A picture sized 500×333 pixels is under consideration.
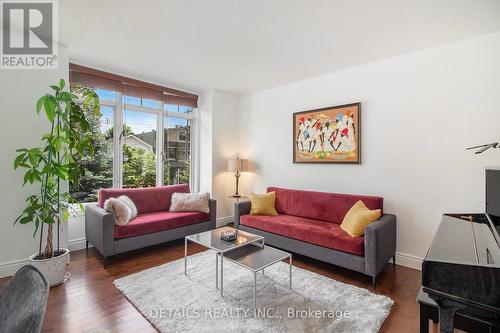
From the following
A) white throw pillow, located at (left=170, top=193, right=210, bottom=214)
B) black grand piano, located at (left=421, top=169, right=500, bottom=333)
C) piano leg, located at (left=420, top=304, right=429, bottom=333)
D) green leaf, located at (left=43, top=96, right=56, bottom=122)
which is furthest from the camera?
white throw pillow, located at (left=170, top=193, right=210, bottom=214)

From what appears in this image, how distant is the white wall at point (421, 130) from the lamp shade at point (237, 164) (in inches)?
51.1

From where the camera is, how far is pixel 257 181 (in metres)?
4.72

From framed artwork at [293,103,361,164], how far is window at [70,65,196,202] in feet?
7.09

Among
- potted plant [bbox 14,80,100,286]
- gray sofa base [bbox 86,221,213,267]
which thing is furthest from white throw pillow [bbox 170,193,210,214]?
potted plant [bbox 14,80,100,286]

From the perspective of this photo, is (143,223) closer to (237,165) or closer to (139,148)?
(139,148)

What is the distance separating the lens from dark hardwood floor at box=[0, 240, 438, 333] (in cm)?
188

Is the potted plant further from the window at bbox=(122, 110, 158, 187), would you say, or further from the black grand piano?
the black grand piano

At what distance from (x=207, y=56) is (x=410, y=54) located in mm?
2480

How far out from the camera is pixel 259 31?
252 cm

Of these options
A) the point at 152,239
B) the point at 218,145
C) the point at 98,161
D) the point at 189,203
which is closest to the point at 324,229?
the point at 189,203

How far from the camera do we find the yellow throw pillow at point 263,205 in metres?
3.72

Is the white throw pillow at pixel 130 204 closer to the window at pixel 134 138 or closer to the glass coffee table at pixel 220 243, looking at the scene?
the window at pixel 134 138

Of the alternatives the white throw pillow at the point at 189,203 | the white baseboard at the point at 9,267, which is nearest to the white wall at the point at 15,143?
the white baseboard at the point at 9,267

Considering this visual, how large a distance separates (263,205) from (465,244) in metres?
2.54
